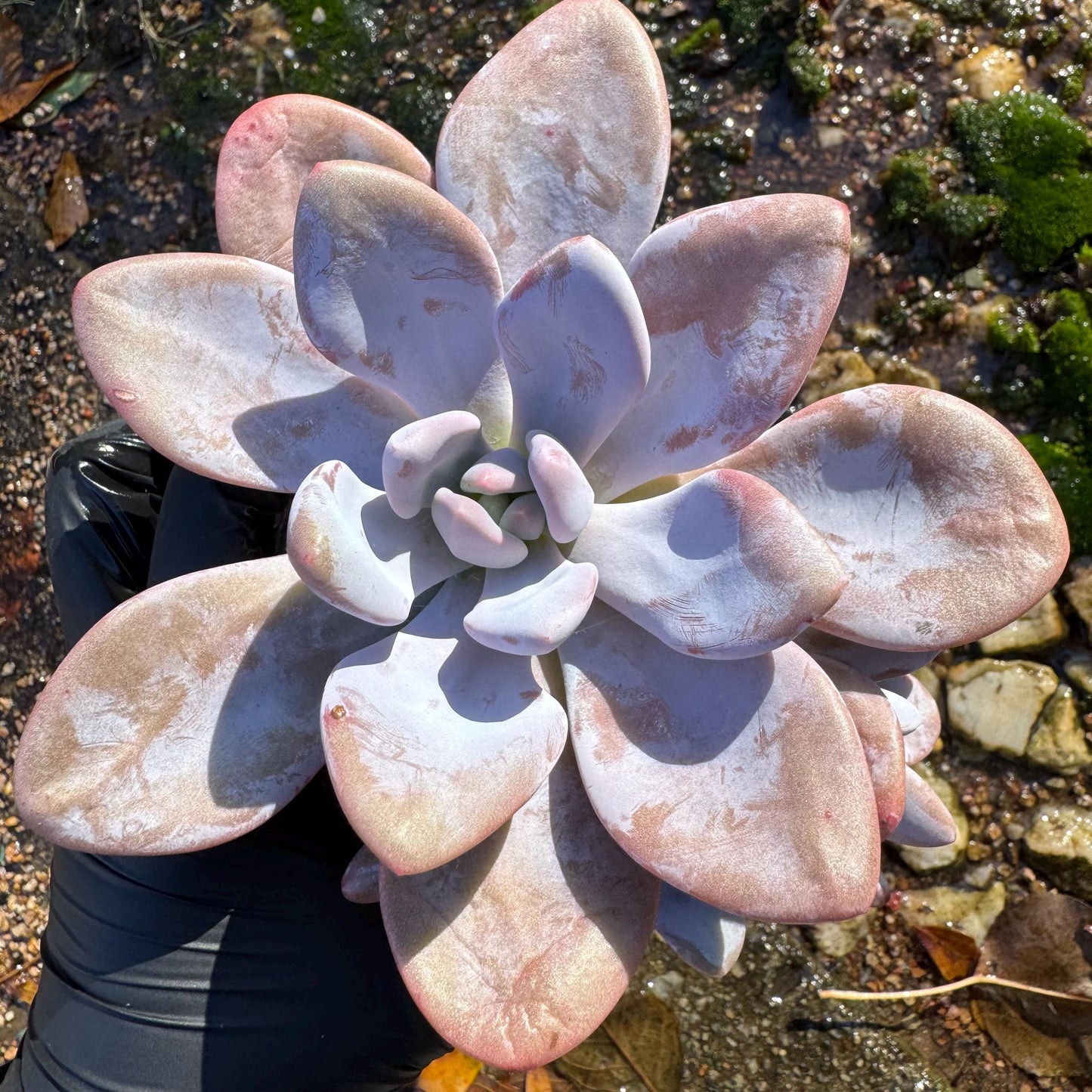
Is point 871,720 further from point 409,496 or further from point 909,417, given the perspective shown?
point 409,496

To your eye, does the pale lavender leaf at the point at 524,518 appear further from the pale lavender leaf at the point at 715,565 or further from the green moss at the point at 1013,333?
the green moss at the point at 1013,333

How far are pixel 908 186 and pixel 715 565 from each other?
1.13 m

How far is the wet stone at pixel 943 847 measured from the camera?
64.1 inches

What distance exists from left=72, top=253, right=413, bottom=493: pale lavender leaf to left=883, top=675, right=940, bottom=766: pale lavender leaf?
554 mm

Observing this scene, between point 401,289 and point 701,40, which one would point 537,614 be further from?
point 701,40

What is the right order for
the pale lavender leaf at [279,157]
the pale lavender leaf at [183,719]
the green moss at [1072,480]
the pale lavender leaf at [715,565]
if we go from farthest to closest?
the green moss at [1072,480] → the pale lavender leaf at [279,157] → the pale lavender leaf at [183,719] → the pale lavender leaf at [715,565]

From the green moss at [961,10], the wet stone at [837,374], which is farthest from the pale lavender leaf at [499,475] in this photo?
the green moss at [961,10]

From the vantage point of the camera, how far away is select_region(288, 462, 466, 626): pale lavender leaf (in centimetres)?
73

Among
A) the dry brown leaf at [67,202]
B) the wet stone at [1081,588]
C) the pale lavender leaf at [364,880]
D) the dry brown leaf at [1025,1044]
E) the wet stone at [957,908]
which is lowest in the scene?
the dry brown leaf at [1025,1044]

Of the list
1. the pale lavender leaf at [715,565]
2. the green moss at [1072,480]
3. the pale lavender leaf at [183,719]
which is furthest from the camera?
the green moss at [1072,480]

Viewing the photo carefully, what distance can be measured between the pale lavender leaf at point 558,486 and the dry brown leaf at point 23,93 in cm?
146

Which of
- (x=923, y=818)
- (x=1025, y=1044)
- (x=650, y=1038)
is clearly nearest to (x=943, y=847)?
(x=1025, y=1044)

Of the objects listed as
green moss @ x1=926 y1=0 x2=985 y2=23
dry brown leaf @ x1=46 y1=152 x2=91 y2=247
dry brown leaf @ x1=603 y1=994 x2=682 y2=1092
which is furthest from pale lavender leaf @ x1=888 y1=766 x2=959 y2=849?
dry brown leaf @ x1=46 y1=152 x2=91 y2=247

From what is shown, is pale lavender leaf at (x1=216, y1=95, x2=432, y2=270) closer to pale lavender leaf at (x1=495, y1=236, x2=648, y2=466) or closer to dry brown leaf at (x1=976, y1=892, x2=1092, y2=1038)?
pale lavender leaf at (x1=495, y1=236, x2=648, y2=466)
